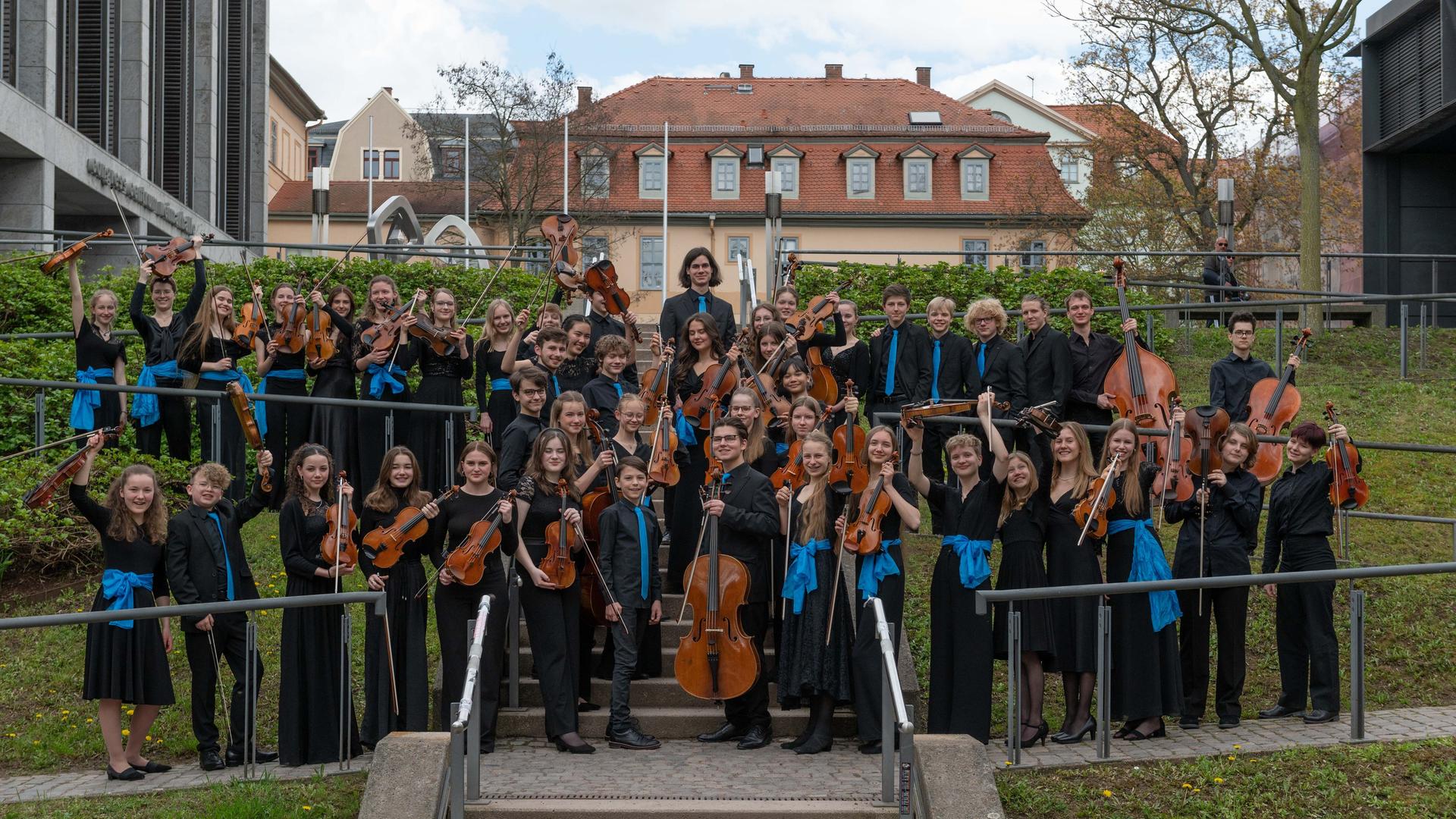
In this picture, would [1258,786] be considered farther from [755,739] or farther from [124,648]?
[124,648]

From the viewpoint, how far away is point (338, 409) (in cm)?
1098

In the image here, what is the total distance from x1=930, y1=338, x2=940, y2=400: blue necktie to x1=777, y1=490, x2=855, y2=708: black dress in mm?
2455

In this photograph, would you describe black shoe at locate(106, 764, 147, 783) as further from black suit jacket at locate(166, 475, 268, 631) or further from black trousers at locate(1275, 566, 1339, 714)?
black trousers at locate(1275, 566, 1339, 714)

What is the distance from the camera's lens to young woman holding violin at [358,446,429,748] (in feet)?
26.7

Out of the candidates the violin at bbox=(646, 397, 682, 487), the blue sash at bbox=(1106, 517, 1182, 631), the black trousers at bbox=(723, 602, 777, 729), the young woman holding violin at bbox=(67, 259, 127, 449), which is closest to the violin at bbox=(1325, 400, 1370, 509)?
the blue sash at bbox=(1106, 517, 1182, 631)

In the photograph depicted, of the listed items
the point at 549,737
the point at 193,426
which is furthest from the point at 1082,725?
the point at 193,426

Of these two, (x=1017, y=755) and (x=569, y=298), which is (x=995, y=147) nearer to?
(x=569, y=298)

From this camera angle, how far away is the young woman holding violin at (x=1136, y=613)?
8.01 meters

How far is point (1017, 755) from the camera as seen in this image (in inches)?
294

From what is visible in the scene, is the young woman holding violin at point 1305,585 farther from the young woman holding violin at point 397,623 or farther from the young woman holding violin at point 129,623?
the young woman holding violin at point 129,623

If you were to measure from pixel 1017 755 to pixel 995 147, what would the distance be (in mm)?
39636

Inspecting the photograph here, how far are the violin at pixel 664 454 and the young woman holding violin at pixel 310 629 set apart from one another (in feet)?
5.56

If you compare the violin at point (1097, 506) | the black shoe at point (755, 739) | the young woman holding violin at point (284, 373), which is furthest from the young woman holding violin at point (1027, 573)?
the young woman holding violin at point (284, 373)

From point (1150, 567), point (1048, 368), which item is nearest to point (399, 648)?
point (1150, 567)
